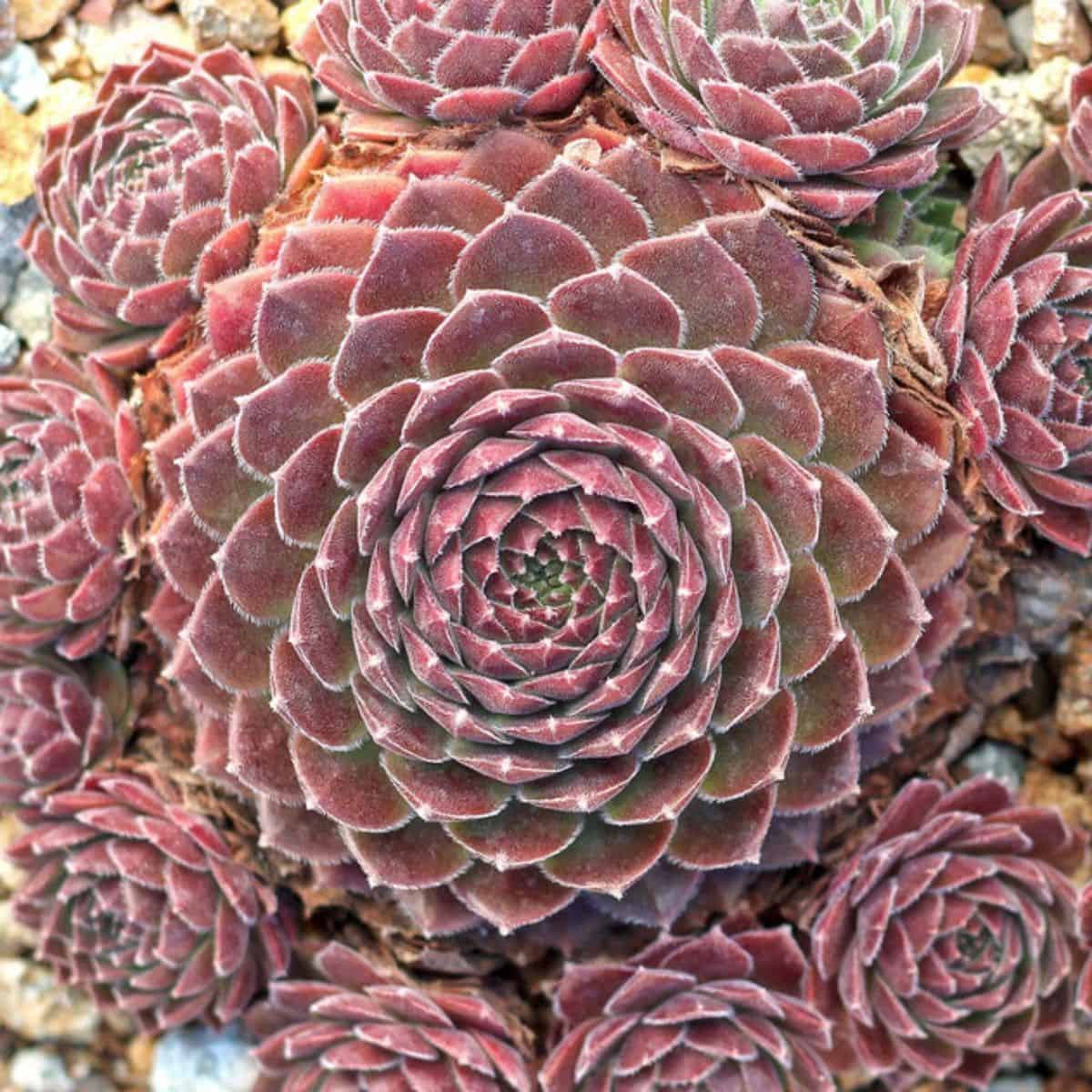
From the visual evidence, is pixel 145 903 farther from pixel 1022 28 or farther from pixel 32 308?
pixel 1022 28

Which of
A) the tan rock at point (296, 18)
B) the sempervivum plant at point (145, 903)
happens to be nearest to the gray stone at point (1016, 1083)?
the sempervivum plant at point (145, 903)

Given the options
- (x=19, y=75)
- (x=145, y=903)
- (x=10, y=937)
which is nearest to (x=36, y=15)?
(x=19, y=75)

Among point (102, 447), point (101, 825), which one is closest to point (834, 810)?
point (101, 825)

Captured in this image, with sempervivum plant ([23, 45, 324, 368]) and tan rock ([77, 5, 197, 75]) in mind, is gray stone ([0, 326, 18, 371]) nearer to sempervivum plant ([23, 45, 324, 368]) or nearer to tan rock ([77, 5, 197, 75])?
sempervivum plant ([23, 45, 324, 368])

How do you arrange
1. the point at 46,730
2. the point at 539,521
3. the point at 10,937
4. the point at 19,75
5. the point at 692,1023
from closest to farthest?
the point at 539,521, the point at 692,1023, the point at 46,730, the point at 19,75, the point at 10,937

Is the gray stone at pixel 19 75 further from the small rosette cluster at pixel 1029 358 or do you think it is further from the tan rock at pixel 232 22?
the small rosette cluster at pixel 1029 358

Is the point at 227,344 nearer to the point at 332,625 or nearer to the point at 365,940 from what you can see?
the point at 332,625
